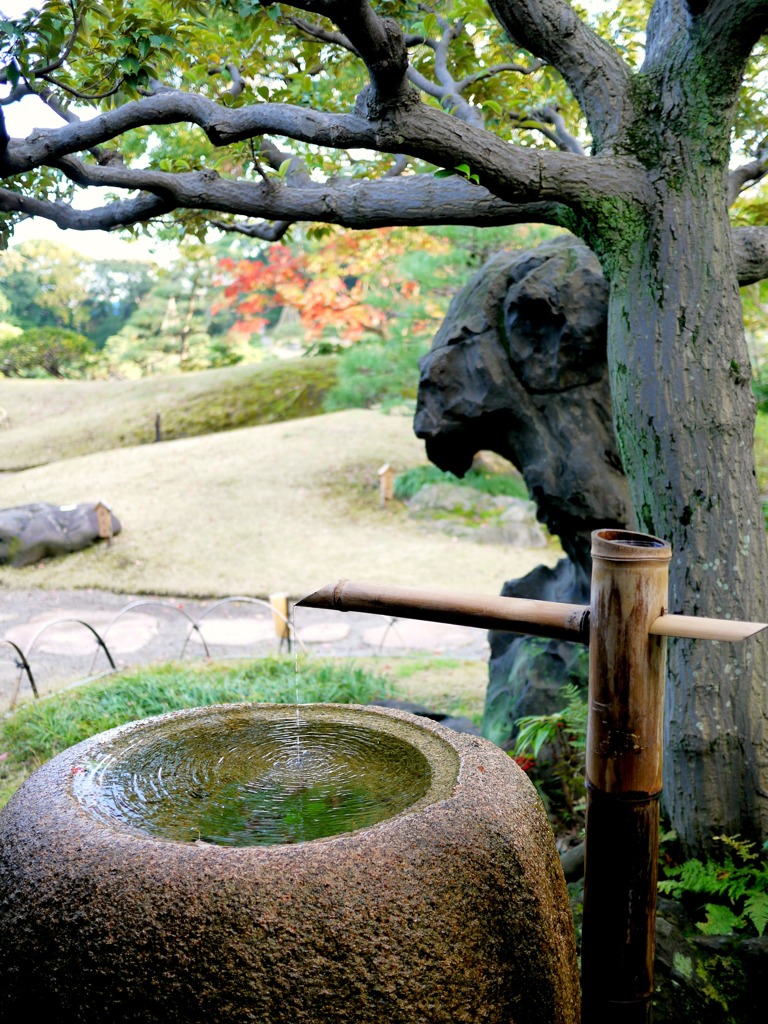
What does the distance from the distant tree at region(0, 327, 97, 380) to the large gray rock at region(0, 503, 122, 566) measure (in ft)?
44.5

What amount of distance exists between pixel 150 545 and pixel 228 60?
7990mm

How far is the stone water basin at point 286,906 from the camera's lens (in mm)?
1585

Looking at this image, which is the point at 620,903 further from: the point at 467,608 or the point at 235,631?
the point at 235,631

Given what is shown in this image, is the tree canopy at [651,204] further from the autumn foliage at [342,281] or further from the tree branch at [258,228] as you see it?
the autumn foliage at [342,281]

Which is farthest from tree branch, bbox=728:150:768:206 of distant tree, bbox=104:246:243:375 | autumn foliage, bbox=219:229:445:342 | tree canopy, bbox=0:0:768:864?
distant tree, bbox=104:246:243:375

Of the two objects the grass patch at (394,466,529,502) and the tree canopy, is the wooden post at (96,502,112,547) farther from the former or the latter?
the tree canopy

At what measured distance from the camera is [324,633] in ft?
28.3

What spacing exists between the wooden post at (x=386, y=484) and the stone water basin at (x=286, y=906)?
36.1ft

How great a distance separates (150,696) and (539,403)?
10.8 feet

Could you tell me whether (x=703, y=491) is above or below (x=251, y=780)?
above

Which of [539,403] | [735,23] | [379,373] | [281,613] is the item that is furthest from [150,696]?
[379,373]

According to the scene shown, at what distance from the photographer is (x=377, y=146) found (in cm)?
281

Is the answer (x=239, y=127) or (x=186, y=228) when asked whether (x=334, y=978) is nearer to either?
(x=239, y=127)

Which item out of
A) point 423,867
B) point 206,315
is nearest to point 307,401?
point 206,315
